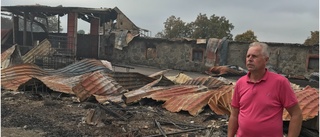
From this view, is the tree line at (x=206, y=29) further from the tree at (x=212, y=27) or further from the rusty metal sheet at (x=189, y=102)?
the rusty metal sheet at (x=189, y=102)

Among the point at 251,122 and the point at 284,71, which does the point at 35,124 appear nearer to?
Answer: the point at 251,122

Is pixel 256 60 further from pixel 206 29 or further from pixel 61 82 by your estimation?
pixel 206 29

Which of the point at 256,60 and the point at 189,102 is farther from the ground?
the point at 256,60

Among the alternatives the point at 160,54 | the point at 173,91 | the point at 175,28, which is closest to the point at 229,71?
the point at 160,54

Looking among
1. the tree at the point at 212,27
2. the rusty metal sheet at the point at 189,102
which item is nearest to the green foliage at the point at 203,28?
the tree at the point at 212,27

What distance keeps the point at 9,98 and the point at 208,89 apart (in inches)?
211

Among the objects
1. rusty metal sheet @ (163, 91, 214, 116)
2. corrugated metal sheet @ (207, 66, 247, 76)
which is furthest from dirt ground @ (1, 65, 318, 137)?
corrugated metal sheet @ (207, 66, 247, 76)

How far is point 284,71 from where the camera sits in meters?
18.8

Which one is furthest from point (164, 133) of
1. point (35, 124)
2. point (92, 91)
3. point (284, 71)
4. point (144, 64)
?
point (144, 64)

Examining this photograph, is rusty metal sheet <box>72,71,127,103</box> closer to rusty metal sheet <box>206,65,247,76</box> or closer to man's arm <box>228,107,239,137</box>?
man's arm <box>228,107,239,137</box>

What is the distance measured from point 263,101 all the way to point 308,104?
11.9ft

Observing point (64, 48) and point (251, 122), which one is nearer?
point (251, 122)

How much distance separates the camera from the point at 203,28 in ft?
126

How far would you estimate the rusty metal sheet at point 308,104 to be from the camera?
529 cm
